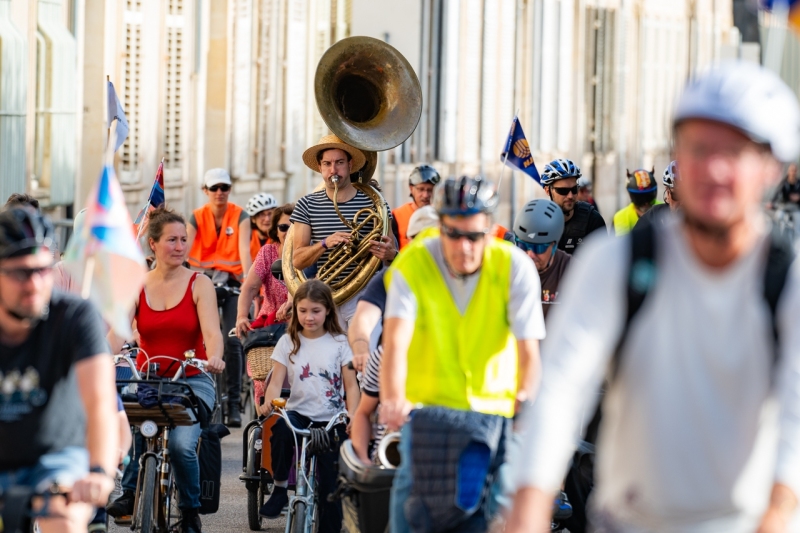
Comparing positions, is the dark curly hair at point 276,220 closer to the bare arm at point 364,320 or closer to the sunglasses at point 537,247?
the sunglasses at point 537,247


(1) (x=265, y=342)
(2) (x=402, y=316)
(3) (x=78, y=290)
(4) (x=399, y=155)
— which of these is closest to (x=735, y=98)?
(2) (x=402, y=316)

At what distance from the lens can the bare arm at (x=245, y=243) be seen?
14172 millimetres

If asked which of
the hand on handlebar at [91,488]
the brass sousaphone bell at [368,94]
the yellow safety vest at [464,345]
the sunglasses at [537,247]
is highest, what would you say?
the brass sousaphone bell at [368,94]

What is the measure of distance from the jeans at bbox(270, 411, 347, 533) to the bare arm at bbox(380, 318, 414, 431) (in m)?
2.41

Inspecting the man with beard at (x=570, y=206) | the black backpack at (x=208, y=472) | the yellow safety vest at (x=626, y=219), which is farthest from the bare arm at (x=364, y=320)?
the yellow safety vest at (x=626, y=219)

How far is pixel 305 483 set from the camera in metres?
8.32

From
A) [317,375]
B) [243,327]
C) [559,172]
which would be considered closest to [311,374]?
[317,375]

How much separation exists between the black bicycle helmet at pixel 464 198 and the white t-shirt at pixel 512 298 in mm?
199

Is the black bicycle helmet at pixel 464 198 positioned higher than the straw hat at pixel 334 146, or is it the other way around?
the straw hat at pixel 334 146

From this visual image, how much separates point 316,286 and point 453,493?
3.53m

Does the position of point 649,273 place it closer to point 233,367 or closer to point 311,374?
point 311,374

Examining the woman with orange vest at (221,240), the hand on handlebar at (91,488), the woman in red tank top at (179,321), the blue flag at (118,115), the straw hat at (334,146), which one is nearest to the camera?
the hand on handlebar at (91,488)

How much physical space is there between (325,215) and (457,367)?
477 centimetres

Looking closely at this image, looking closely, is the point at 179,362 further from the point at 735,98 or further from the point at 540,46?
the point at 540,46
